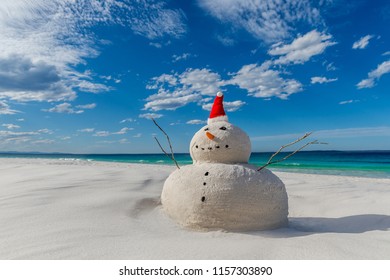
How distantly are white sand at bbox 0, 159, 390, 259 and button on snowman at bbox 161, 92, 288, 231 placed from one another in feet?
0.53

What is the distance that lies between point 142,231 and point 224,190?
1169mm

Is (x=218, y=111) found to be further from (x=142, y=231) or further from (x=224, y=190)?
(x=142, y=231)

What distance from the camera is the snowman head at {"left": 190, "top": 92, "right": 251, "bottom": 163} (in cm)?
403

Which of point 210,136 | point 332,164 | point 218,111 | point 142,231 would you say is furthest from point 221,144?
point 332,164

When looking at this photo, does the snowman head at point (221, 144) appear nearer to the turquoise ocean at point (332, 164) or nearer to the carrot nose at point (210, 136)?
the carrot nose at point (210, 136)

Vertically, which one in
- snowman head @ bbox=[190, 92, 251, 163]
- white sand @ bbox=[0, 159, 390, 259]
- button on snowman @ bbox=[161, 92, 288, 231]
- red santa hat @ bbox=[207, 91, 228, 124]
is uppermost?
red santa hat @ bbox=[207, 91, 228, 124]

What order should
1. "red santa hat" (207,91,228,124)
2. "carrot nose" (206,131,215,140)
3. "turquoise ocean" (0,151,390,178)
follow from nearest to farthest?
"carrot nose" (206,131,215,140) → "red santa hat" (207,91,228,124) → "turquoise ocean" (0,151,390,178)

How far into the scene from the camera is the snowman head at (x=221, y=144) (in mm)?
4027

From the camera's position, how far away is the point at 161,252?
2.84 metres

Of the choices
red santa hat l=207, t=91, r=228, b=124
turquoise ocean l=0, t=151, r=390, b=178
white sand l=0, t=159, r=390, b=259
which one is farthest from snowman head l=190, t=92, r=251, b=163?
turquoise ocean l=0, t=151, r=390, b=178

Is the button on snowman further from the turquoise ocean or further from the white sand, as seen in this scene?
the turquoise ocean

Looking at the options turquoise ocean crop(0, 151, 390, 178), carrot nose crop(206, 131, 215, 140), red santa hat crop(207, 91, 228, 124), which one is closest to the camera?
carrot nose crop(206, 131, 215, 140)
